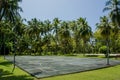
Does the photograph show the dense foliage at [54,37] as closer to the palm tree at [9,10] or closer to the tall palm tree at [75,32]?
the tall palm tree at [75,32]

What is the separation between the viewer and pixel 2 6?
1364 inches

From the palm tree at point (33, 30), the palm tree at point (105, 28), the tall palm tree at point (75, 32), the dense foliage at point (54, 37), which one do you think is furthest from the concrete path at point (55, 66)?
the tall palm tree at point (75, 32)

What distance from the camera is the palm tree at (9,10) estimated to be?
35.0m

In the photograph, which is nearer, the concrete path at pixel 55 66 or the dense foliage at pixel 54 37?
the concrete path at pixel 55 66

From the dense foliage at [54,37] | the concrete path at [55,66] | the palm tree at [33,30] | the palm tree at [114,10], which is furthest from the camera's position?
the palm tree at [33,30]

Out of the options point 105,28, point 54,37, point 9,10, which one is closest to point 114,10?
point 105,28

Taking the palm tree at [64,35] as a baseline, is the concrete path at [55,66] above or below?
below

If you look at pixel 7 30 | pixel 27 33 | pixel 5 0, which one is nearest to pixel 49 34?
pixel 27 33

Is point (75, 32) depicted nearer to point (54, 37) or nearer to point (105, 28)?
point (54, 37)

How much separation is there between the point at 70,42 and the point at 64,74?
209 feet

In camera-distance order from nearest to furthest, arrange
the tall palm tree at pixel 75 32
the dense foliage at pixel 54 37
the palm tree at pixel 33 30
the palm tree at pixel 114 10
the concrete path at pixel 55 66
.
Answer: the concrete path at pixel 55 66
the palm tree at pixel 114 10
the dense foliage at pixel 54 37
the palm tree at pixel 33 30
the tall palm tree at pixel 75 32

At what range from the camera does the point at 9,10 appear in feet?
117

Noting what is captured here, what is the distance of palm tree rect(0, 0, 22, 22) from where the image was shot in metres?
35.0

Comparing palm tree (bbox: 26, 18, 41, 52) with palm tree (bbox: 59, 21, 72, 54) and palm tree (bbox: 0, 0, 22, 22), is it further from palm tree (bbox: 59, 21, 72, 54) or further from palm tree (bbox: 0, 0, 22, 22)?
palm tree (bbox: 0, 0, 22, 22)
